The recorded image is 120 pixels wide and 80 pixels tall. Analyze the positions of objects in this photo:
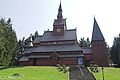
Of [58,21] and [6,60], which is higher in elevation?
[58,21]

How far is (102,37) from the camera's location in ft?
194

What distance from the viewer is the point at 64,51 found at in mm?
56281

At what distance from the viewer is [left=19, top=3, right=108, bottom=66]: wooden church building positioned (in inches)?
2180

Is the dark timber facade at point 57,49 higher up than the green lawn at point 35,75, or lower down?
higher up

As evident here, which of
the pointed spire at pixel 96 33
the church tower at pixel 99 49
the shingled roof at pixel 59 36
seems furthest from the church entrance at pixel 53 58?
the pointed spire at pixel 96 33

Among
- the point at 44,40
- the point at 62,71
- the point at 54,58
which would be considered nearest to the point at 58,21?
the point at 44,40

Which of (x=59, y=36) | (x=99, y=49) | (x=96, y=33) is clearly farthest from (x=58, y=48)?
(x=96, y=33)

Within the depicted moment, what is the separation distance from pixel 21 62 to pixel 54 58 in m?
11.2

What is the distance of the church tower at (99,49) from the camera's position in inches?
2233

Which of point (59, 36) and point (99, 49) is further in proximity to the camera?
point (59, 36)

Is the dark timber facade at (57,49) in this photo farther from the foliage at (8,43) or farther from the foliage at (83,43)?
the foliage at (83,43)

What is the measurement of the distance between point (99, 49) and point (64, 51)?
35.3ft

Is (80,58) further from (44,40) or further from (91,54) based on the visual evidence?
(44,40)

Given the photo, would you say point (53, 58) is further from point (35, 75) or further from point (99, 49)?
point (35, 75)
